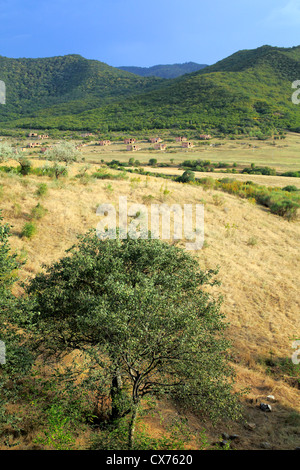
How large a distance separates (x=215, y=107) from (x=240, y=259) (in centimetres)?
8338

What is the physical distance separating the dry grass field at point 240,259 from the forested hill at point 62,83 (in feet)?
347

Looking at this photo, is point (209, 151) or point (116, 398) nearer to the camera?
point (116, 398)

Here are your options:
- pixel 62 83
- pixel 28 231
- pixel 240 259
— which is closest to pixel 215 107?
pixel 240 259

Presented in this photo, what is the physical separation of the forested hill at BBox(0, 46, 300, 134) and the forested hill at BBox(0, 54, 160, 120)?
381 inches

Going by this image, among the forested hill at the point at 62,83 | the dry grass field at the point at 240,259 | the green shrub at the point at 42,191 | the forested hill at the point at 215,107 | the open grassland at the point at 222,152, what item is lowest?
the dry grass field at the point at 240,259

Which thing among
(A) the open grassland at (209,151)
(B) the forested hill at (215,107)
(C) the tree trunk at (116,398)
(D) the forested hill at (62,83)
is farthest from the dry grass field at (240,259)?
(D) the forested hill at (62,83)

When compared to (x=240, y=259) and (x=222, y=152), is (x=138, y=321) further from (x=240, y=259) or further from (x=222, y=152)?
(x=222, y=152)

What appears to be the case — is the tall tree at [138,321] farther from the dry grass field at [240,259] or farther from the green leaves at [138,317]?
the dry grass field at [240,259]

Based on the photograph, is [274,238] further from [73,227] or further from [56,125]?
[56,125]

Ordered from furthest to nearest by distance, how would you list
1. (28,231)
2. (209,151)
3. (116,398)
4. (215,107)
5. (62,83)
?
(62,83) < (215,107) < (209,151) < (28,231) < (116,398)

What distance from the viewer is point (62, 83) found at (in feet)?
460

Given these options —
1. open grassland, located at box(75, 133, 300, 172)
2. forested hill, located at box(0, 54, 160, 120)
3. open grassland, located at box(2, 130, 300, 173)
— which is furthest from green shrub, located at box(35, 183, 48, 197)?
forested hill, located at box(0, 54, 160, 120)

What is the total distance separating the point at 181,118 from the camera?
85625mm

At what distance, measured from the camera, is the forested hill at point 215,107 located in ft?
267
